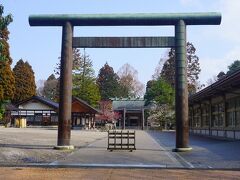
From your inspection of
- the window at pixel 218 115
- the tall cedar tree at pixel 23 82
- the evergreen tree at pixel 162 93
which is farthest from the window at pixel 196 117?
the tall cedar tree at pixel 23 82

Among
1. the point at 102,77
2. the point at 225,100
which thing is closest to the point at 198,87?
the point at 102,77

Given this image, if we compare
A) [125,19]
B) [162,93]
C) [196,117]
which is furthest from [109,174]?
[162,93]

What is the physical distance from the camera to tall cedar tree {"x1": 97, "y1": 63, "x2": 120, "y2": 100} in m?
98.1

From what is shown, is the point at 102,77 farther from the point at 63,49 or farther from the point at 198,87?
the point at 63,49

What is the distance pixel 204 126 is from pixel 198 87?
41.7 m

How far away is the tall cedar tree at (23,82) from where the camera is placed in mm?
72438

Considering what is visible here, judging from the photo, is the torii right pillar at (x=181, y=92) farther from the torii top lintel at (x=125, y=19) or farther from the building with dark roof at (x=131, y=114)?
the building with dark roof at (x=131, y=114)

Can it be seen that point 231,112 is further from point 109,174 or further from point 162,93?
point 162,93

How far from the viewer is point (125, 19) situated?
65.8 feet

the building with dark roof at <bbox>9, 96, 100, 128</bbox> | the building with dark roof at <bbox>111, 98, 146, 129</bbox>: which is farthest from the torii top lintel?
the building with dark roof at <bbox>111, 98, 146, 129</bbox>

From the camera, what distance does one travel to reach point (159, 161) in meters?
15.2

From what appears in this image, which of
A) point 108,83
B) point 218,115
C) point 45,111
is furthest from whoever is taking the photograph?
point 108,83

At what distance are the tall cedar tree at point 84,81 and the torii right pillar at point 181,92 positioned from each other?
53.3 metres

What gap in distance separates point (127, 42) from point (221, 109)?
13799mm
